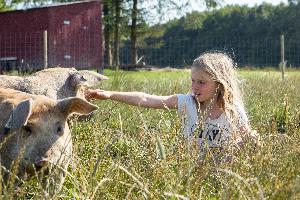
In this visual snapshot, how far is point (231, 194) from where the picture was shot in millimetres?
2695

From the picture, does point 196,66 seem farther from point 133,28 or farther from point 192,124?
point 133,28

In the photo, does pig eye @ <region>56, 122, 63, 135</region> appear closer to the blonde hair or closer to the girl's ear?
the blonde hair

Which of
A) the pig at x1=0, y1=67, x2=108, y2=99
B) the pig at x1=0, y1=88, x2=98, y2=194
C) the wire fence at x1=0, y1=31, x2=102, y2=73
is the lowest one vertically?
the pig at x1=0, y1=88, x2=98, y2=194

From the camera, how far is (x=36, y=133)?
346 cm

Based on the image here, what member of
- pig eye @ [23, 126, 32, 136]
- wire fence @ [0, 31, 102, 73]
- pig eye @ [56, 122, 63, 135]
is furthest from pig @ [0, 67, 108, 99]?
wire fence @ [0, 31, 102, 73]

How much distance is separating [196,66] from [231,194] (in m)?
2.51


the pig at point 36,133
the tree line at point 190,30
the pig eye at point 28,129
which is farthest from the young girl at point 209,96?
the tree line at point 190,30

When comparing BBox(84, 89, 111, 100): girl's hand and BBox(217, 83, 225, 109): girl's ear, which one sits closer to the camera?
BBox(84, 89, 111, 100): girl's hand

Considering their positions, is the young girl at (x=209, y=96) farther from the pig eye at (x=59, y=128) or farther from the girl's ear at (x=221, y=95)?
the pig eye at (x=59, y=128)

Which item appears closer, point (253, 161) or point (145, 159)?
point (253, 161)

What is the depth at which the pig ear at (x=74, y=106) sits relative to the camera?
3.83 metres

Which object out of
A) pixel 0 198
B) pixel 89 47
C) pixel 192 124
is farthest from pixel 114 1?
pixel 0 198

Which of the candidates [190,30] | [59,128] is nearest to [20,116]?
[59,128]

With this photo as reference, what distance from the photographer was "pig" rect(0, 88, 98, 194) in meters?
3.33
